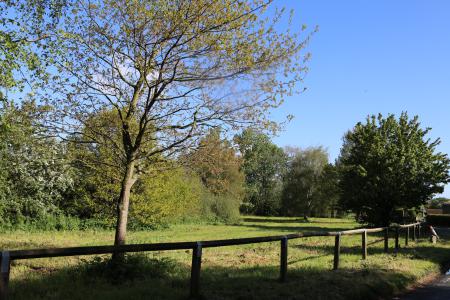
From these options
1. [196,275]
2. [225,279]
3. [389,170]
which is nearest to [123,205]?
[225,279]

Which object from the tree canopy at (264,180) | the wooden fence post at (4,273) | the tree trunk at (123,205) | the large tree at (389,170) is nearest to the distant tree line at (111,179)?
the tree trunk at (123,205)

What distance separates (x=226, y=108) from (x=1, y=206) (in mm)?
17640

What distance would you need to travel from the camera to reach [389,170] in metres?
31.1

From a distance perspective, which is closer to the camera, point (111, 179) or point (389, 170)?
point (111, 179)

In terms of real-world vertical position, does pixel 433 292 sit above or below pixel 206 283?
below

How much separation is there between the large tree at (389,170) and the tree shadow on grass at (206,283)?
69.7ft

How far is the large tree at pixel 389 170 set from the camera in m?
31.3

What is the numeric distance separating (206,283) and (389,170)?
83.4 feet

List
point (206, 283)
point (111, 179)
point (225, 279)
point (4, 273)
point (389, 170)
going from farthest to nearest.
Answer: point (389, 170) → point (111, 179) → point (225, 279) → point (206, 283) → point (4, 273)

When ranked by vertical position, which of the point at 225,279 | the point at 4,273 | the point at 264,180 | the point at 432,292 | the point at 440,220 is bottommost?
the point at 432,292

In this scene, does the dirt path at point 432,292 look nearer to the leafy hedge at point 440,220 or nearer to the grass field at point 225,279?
the grass field at point 225,279

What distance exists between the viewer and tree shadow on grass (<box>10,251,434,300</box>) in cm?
752

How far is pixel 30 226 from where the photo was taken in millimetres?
26922

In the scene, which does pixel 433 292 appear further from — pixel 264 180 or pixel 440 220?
pixel 264 180
